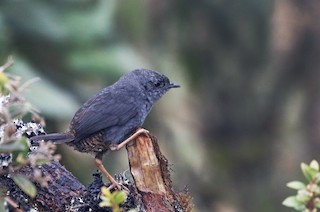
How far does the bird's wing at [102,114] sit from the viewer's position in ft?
13.9

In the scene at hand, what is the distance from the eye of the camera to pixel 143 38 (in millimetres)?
9656

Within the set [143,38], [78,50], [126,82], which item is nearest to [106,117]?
[126,82]

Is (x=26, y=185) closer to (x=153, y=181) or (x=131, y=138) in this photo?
(x=153, y=181)

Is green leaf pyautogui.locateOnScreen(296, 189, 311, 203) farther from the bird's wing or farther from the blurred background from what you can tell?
the blurred background

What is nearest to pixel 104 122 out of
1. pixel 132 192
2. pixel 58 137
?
pixel 58 137

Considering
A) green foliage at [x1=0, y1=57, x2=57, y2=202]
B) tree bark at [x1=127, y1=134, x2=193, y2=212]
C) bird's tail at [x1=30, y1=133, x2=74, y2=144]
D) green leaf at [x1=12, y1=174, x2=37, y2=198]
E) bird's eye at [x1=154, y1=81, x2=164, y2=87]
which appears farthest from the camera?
bird's eye at [x1=154, y1=81, x2=164, y2=87]

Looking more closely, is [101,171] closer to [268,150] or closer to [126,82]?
[126,82]

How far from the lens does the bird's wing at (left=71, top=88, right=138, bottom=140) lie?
13.9ft

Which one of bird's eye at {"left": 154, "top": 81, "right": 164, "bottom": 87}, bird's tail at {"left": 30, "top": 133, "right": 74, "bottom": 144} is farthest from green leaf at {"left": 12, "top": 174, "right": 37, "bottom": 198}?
bird's eye at {"left": 154, "top": 81, "right": 164, "bottom": 87}

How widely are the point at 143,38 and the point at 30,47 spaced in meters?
2.18

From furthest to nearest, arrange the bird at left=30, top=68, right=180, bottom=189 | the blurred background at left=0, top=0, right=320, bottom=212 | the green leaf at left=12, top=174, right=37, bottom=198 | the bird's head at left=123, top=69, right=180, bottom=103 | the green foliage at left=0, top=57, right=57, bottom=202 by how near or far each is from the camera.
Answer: the blurred background at left=0, top=0, right=320, bottom=212 → the bird's head at left=123, top=69, right=180, bottom=103 → the bird at left=30, top=68, right=180, bottom=189 → the green leaf at left=12, top=174, right=37, bottom=198 → the green foliage at left=0, top=57, right=57, bottom=202

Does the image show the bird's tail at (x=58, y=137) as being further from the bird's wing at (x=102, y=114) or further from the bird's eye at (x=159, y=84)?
the bird's eye at (x=159, y=84)

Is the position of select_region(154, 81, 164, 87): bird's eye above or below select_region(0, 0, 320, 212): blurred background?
below

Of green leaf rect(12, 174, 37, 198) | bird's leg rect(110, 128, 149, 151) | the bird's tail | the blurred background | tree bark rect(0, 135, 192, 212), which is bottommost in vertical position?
green leaf rect(12, 174, 37, 198)
